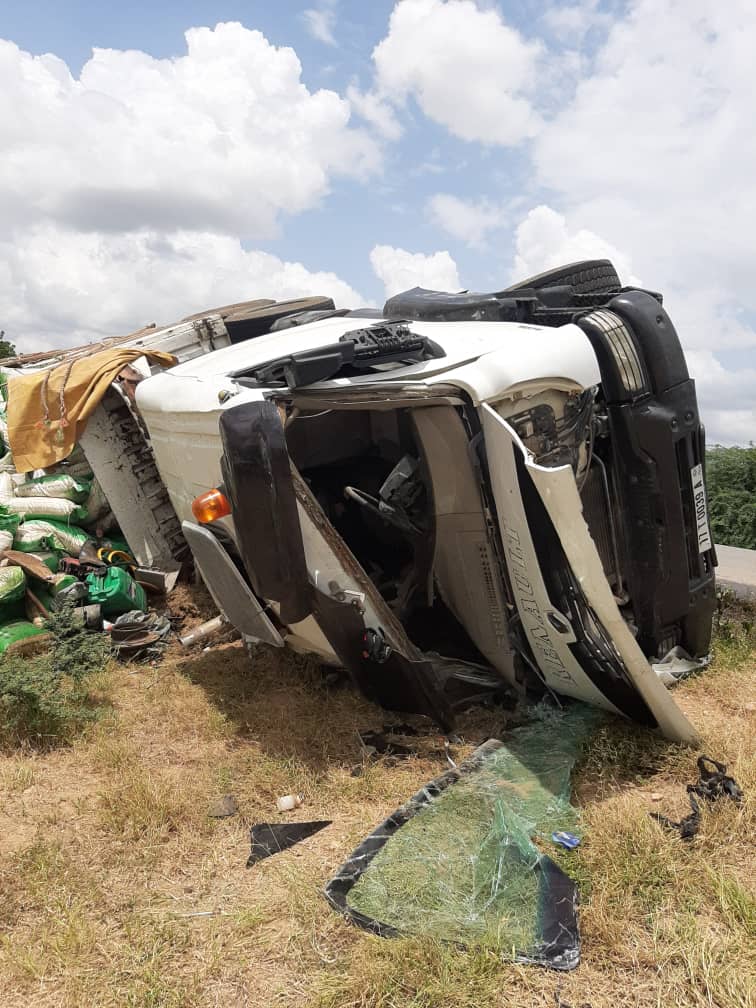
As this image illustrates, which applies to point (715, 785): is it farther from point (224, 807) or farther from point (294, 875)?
point (224, 807)

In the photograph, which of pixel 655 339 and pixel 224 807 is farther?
pixel 655 339

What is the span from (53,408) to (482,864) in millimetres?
4815

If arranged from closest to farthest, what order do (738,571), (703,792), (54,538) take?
(703,792), (738,571), (54,538)

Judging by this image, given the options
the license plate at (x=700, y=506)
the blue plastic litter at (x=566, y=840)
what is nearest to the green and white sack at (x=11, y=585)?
the blue plastic litter at (x=566, y=840)

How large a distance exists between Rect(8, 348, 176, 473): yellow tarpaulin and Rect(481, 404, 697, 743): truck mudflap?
3840 millimetres

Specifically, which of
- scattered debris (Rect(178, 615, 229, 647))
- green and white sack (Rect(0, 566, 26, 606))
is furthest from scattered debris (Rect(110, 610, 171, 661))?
green and white sack (Rect(0, 566, 26, 606))

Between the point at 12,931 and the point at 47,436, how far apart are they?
4.10m

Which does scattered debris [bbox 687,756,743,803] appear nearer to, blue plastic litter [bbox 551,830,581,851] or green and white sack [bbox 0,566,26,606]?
blue plastic litter [bbox 551,830,581,851]

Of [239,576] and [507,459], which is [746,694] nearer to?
[507,459]

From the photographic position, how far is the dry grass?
88.4 inches

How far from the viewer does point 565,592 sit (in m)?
3.19

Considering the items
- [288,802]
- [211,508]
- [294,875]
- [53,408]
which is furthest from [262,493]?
[53,408]

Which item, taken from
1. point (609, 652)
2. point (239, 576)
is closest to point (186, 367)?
→ point (239, 576)

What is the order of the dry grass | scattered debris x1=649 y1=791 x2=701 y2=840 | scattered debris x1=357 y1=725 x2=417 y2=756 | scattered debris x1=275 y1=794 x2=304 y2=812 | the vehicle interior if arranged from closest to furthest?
the dry grass, scattered debris x1=649 y1=791 x2=701 y2=840, scattered debris x1=275 y1=794 x2=304 y2=812, scattered debris x1=357 y1=725 x2=417 y2=756, the vehicle interior
